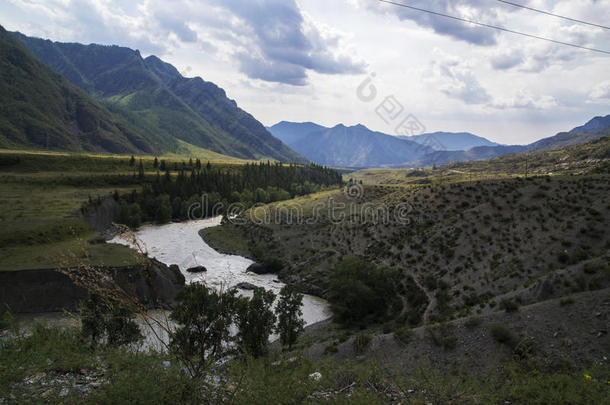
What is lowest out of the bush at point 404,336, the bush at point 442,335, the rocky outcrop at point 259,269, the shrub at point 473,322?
the rocky outcrop at point 259,269

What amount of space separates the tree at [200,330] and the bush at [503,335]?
15.7 metres

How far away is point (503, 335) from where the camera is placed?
63.5 ft

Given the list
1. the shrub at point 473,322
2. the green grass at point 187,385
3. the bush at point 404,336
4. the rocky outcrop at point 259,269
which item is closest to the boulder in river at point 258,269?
the rocky outcrop at point 259,269

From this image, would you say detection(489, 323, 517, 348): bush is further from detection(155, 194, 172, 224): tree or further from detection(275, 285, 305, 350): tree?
detection(155, 194, 172, 224): tree

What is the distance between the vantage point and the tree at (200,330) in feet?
28.4

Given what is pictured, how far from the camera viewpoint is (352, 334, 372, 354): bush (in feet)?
80.7

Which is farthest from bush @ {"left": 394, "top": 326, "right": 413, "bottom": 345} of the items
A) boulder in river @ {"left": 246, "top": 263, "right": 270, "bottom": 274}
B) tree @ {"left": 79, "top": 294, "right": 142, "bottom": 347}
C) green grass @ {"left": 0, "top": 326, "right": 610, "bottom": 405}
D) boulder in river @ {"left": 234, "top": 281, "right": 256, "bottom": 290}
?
boulder in river @ {"left": 246, "top": 263, "right": 270, "bottom": 274}

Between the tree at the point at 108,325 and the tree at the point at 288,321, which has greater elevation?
the tree at the point at 108,325

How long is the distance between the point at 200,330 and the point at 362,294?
106 ft

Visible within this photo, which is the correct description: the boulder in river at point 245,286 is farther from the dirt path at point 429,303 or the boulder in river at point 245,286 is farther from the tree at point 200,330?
the tree at point 200,330

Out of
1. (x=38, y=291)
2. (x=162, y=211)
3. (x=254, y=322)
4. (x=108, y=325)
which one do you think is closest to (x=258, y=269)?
(x=38, y=291)

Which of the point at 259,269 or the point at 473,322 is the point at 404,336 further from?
the point at 259,269

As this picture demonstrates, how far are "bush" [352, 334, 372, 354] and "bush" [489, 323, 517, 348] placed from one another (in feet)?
29.3

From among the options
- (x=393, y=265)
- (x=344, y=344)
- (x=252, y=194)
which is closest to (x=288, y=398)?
(x=344, y=344)
